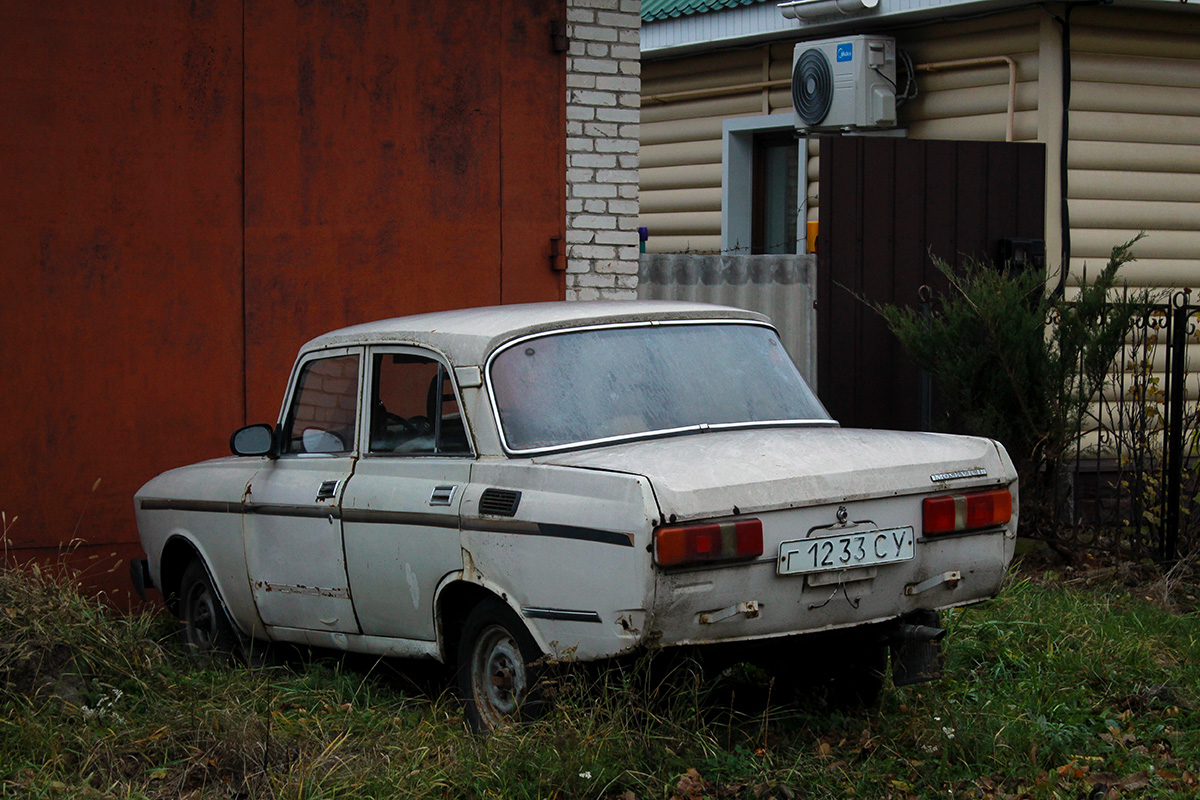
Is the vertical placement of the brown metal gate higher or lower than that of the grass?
higher

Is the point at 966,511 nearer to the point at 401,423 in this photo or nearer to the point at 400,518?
the point at 400,518

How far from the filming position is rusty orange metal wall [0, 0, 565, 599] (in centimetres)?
685

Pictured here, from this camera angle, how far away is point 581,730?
4.11 m

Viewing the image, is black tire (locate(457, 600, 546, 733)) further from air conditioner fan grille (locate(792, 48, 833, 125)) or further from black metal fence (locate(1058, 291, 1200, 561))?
air conditioner fan grille (locate(792, 48, 833, 125))

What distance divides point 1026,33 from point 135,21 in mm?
5933

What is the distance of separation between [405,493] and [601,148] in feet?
13.1

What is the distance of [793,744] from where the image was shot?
4.61 meters

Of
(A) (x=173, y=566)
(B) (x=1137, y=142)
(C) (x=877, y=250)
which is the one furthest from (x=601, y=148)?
(B) (x=1137, y=142)

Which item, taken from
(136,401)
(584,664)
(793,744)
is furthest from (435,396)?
(136,401)

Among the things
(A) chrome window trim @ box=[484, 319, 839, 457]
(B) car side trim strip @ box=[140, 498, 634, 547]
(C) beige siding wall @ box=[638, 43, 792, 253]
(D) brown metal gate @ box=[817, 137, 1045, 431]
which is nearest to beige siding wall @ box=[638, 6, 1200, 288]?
(D) brown metal gate @ box=[817, 137, 1045, 431]

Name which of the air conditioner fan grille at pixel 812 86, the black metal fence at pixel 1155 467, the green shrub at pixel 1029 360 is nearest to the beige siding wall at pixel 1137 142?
the air conditioner fan grille at pixel 812 86

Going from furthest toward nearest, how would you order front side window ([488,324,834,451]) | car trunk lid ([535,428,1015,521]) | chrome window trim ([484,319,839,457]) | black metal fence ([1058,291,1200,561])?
1. black metal fence ([1058,291,1200,561])
2. front side window ([488,324,834,451])
3. chrome window trim ([484,319,839,457])
4. car trunk lid ([535,428,1015,521])

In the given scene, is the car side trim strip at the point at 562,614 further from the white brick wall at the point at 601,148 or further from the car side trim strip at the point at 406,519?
the white brick wall at the point at 601,148

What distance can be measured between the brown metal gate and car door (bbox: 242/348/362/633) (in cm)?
407
